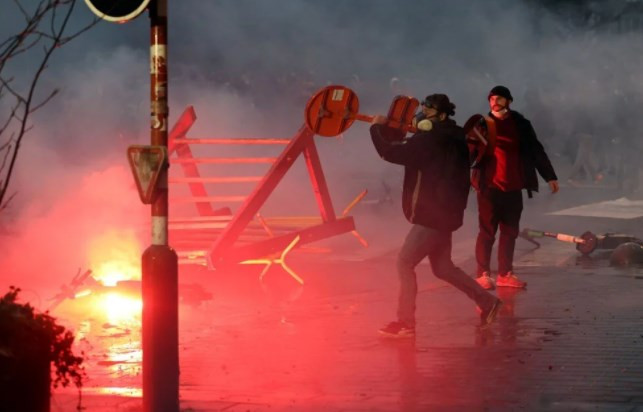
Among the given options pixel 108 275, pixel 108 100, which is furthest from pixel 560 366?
pixel 108 100

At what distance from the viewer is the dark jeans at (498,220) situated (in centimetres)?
1209

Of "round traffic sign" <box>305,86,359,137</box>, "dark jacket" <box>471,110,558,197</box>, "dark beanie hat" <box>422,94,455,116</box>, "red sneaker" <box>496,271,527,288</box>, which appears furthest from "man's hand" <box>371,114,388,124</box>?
"red sneaker" <box>496,271,527,288</box>

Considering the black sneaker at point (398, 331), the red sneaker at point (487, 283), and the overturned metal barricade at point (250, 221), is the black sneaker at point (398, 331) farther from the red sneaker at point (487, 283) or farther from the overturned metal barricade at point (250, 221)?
the overturned metal barricade at point (250, 221)

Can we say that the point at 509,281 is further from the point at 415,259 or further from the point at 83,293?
the point at 83,293

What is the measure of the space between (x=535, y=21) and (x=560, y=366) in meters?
24.1

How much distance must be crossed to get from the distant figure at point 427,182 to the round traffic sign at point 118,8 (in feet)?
10.1

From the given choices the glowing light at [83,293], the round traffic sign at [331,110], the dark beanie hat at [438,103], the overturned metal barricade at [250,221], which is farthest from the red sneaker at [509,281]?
the glowing light at [83,293]

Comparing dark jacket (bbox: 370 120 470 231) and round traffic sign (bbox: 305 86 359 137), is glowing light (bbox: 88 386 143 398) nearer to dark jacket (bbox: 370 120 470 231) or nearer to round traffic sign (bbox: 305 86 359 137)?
dark jacket (bbox: 370 120 470 231)

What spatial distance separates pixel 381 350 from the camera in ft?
30.0

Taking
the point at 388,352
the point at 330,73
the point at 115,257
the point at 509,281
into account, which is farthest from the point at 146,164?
the point at 330,73

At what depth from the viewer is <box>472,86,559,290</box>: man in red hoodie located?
12.0 metres

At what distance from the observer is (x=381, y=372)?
8312 mm

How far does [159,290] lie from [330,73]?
2416 cm

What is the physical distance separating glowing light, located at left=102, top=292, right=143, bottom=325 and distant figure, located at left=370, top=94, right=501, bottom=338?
246cm
